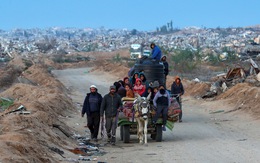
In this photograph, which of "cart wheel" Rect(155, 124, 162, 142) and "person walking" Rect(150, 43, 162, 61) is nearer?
"cart wheel" Rect(155, 124, 162, 142)

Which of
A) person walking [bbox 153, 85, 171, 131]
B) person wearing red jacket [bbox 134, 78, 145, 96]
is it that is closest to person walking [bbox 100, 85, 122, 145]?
person walking [bbox 153, 85, 171, 131]

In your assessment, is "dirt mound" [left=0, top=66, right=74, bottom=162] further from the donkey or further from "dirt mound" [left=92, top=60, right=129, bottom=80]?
"dirt mound" [left=92, top=60, right=129, bottom=80]

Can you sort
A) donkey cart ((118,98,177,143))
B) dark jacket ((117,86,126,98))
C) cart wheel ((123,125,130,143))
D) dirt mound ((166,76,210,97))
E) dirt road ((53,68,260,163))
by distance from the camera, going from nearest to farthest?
1. dirt road ((53,68,260,163))
2. donkey cart ((118,98,177,143))
3. cart wheel ((123,125,130,143))
4. dark jacket ((117,86,126,98))
5. dirt mound ((166,76,210,97))

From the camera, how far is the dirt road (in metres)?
15.4

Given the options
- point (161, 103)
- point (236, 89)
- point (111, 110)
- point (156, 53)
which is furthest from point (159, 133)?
point (236, 89)

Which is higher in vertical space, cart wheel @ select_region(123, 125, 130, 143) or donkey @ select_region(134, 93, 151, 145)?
donkey @ select_region(134, 93, 151, 145)

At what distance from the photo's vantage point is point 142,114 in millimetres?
18203

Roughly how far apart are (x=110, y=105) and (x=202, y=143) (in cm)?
271

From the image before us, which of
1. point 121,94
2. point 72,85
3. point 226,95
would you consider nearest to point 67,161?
point 121,94

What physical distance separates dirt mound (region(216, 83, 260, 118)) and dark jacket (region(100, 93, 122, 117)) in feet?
26.1

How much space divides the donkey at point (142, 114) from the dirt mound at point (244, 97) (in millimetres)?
7618

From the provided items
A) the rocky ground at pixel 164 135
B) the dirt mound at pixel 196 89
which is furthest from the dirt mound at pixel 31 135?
the dirt mound at pixel 196 89

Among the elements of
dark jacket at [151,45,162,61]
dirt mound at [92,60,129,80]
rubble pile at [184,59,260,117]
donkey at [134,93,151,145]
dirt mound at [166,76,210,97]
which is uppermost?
dark jacket at [151,45,162,61]

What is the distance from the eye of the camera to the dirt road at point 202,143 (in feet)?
50.5
